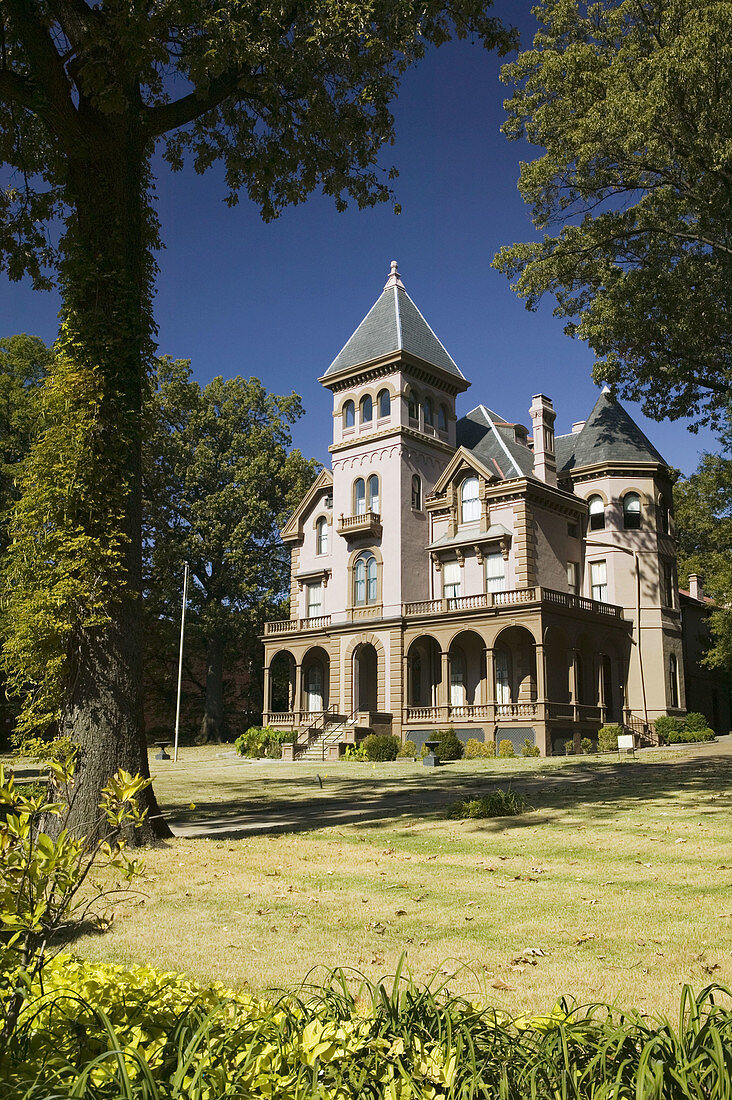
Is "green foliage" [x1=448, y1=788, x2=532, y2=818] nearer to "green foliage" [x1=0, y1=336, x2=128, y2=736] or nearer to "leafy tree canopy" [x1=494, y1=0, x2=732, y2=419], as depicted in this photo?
"green foliage" [x1=0, y1=336, x2=128, y2=736]

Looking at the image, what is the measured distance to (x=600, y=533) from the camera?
140 feet

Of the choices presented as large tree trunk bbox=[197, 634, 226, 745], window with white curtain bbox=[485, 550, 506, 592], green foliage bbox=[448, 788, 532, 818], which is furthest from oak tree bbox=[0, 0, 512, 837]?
large tree trunk bbox=[197, 634, 226, 745]

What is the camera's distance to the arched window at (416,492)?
4244 centimetres

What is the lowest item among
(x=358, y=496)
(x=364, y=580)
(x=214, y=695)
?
(x=214, y=695)

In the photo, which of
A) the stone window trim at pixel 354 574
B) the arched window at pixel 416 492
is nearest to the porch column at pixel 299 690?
the stone window trim at pixel 354 574

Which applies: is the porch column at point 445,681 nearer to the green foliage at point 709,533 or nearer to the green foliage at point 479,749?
the green foliage at point 479,749

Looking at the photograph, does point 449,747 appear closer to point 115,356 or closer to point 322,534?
point 322,534

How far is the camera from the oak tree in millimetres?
11688

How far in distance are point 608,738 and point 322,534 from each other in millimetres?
19714

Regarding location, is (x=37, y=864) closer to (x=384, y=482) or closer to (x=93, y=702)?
(x=93, y=702)

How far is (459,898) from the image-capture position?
27.2 ft

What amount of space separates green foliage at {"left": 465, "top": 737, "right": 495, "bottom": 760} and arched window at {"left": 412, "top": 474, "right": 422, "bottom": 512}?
1281 centimetres

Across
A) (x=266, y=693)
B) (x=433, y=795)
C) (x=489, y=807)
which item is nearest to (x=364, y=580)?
(x=266, y=693)

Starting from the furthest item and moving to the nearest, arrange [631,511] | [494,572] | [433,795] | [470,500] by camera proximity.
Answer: [631,511] → [470,500] → [494,572] → [433,795]
